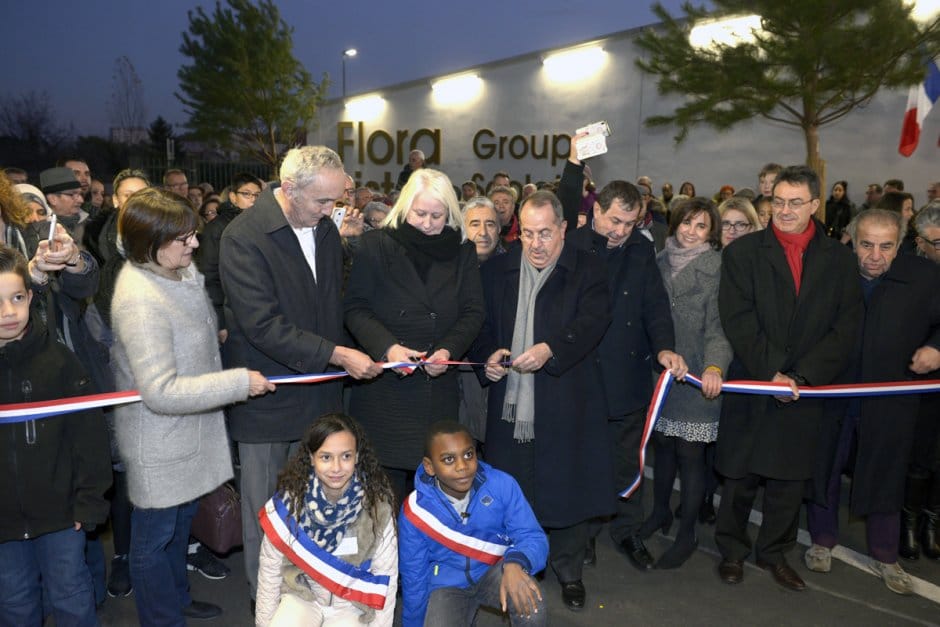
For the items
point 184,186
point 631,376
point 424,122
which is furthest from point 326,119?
point 631,376

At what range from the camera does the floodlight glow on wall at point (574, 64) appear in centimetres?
2180

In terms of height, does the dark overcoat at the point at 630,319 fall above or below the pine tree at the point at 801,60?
below

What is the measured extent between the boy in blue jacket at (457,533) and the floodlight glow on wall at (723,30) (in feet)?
55.1

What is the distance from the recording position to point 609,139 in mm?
21500

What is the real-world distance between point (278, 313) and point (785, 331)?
294cm

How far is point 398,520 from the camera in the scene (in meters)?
3.74

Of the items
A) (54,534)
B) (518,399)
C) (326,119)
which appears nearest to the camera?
(54,534)

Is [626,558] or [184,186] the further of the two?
[184,186]

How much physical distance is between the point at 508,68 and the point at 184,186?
53.8 feet

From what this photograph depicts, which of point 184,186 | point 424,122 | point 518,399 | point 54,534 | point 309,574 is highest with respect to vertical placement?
point 424,122

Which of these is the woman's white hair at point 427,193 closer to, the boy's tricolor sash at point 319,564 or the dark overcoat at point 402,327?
the dark overcoat at point 402,327


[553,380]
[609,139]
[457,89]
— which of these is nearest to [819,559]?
[553,380]

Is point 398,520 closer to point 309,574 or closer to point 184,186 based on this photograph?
point 309,574

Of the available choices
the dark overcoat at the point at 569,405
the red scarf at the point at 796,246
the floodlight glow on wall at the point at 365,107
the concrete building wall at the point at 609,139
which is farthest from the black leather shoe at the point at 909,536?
the floodlight glow on wall at the point at 365,107
